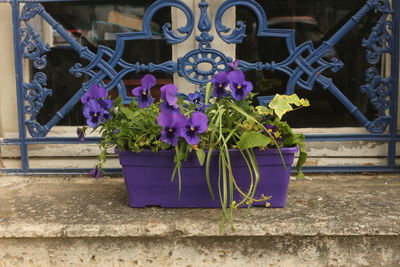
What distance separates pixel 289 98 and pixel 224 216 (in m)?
0.50

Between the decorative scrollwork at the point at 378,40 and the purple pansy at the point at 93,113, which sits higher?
the decorative scrollwork at the point at 378,40

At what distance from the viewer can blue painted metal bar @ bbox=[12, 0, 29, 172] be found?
7.65ft

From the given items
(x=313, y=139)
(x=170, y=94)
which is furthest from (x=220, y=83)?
(x=313, y=139)

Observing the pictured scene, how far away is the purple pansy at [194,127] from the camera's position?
172 cm

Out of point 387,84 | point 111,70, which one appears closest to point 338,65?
point 387,84

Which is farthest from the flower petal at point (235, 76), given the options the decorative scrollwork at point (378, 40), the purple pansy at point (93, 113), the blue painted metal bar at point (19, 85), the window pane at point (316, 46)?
the blue painted metal bar at point (19, 85)

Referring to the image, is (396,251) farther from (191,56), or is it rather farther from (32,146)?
(32,146)

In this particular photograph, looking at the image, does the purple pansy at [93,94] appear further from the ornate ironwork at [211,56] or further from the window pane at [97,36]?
the window pane at [97,36]

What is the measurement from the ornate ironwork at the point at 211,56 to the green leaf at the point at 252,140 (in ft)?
1.96

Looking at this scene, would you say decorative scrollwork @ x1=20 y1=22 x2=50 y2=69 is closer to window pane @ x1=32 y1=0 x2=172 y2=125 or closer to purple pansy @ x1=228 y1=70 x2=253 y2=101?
window pane @ x1=32 y1=0 x2=172 y2=125

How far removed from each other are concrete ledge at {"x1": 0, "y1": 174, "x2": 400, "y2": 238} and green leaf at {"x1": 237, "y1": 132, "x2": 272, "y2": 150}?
272 mm

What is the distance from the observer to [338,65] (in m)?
2.31

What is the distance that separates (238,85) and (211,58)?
529mm

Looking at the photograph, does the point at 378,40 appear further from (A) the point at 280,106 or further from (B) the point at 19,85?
(B) the point at 19,85
